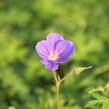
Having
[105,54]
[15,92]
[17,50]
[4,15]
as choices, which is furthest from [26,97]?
[4,15]

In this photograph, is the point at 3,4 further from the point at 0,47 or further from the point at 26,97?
the point at 26,97

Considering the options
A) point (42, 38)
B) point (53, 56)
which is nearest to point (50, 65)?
point (53, 56)

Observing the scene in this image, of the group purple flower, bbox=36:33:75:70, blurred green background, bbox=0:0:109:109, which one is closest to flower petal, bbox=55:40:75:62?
purple flower, bbox=36:33:75:70

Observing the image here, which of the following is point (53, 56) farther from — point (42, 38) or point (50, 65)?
point (42, 38)

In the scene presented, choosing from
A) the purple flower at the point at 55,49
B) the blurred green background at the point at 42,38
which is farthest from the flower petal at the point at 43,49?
the blurred green background at the point at 42,38

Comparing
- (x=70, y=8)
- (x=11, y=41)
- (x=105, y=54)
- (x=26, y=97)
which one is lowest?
(x=26, y=97)

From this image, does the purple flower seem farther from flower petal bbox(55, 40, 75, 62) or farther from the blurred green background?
the blurred green background

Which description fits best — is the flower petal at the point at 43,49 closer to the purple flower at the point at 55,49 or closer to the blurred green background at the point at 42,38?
the purple flower at the point at 55,49
